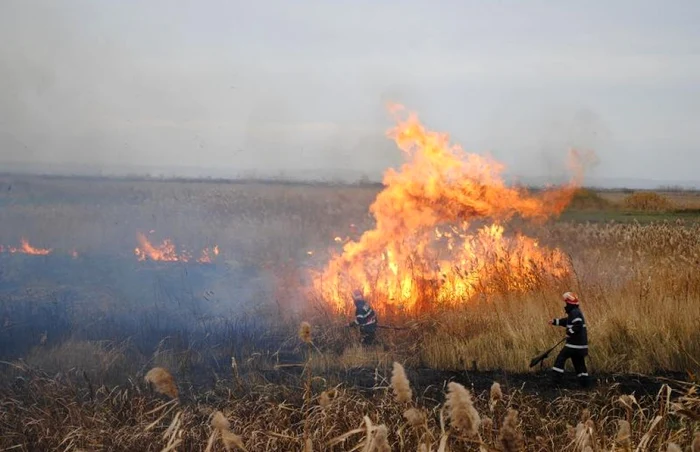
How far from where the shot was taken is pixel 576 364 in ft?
29.4

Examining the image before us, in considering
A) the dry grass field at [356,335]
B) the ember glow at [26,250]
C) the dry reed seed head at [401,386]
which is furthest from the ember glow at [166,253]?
the dry reed seed head at [401,386]

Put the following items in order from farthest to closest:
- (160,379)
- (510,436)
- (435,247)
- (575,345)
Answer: (435,247) → (575,345) → (160,379) → (510,436)

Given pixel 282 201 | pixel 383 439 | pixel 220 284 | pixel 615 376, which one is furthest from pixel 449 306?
pixel 282 201

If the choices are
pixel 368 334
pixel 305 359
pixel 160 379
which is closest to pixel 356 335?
pixel 368 334

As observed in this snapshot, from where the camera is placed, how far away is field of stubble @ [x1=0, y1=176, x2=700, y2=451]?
479 centimetres

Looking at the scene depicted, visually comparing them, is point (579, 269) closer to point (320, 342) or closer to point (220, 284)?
point (320, 342)

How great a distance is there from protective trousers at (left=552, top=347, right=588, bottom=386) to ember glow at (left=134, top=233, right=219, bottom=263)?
477 inches

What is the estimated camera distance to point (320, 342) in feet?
36.7

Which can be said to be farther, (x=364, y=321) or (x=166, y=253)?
(x=166, y=253)

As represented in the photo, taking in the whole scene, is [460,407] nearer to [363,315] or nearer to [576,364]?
[576,364]

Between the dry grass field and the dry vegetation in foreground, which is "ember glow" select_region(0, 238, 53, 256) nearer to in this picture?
the dry grass field

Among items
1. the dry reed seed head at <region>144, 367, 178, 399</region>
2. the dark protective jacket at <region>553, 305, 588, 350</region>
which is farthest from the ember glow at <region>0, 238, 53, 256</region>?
the dry reed seed head at <region>144, 367, 178, 399</region>

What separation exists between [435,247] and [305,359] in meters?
5.99

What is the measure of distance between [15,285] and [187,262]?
172 inches
